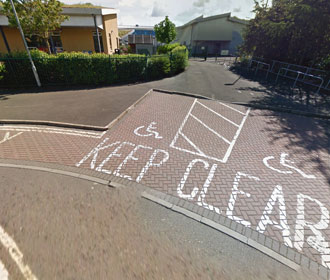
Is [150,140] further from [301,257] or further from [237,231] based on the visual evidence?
[301,257]

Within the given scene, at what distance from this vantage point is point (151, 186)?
3.94 metres

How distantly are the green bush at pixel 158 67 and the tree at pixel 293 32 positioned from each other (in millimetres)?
9075

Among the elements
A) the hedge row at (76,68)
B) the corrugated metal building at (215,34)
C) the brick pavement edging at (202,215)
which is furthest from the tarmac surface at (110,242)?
the corrugated metal building at (215,34)

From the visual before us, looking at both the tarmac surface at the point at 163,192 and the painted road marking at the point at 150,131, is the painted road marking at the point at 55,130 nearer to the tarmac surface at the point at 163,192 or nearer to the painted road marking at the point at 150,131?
the tarmac surface at the point at 163,192

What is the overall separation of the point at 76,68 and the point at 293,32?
54.0 ft

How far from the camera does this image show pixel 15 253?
8.57 feet

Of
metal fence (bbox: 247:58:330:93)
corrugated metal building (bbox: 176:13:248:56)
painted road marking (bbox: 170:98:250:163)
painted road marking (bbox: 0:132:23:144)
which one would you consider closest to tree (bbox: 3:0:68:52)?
painted road marking (bbox: 0:132:23:144)

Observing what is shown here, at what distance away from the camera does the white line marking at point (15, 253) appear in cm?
238

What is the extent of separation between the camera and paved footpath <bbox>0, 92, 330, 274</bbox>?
10.9ft

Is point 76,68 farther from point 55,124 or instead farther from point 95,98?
point 55,124

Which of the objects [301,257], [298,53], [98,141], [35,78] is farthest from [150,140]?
[298,53]

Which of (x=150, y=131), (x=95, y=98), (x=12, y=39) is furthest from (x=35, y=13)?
(x=150, y=131)

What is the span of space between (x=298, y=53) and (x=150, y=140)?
620 inches

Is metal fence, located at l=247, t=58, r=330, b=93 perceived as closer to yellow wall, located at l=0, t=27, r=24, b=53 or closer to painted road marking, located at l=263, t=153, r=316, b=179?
painted road marking, located at l=263, t=153, r=316, b=179
